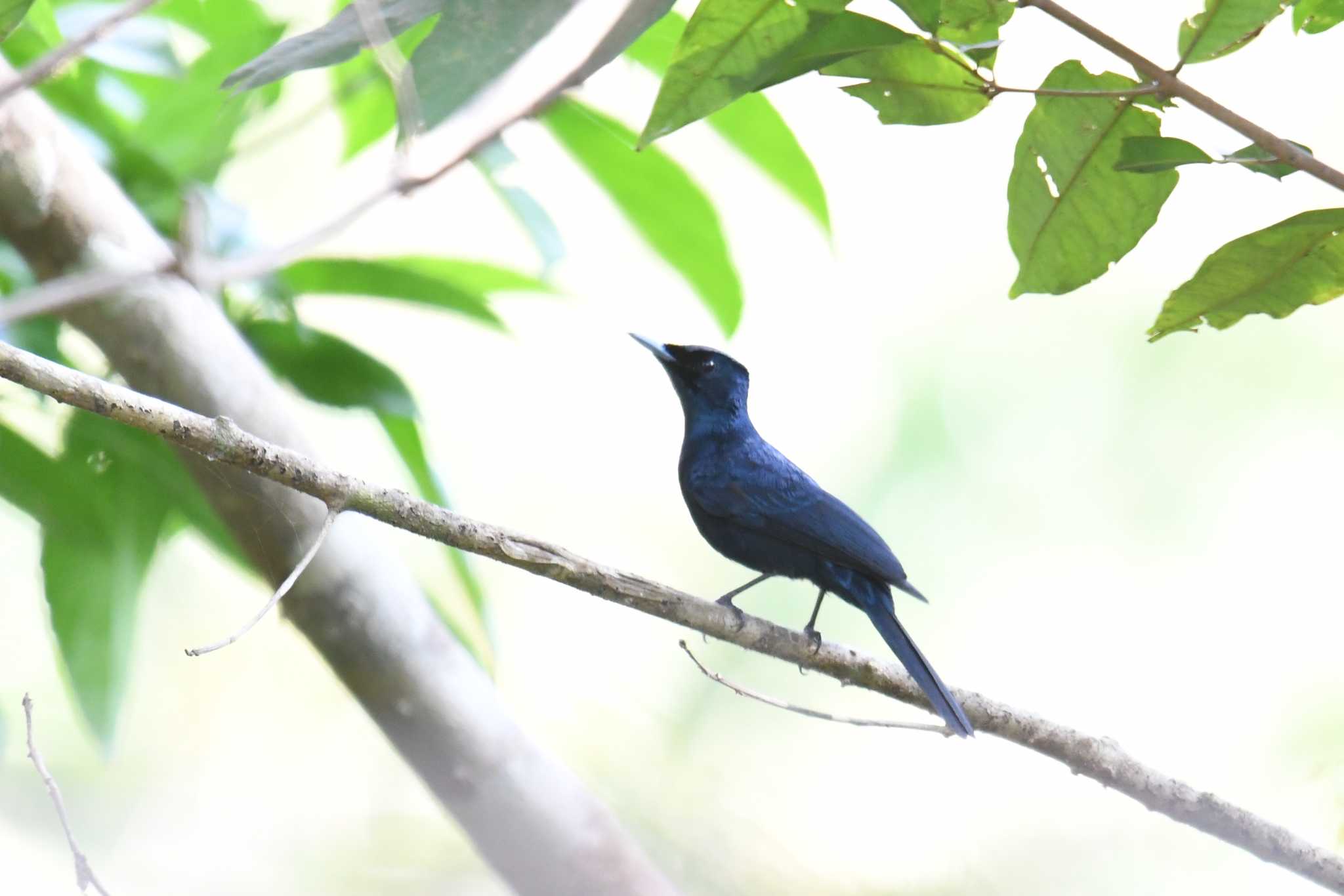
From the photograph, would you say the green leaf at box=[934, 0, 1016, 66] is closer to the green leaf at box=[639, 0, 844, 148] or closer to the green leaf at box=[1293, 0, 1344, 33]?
the green leaf at box=[639, 0, 844, 148]

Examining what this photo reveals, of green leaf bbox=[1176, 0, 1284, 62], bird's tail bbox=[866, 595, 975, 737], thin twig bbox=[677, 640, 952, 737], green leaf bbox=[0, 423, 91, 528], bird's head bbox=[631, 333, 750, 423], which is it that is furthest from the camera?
bird's head bbox=[631, 333, 750, 423]

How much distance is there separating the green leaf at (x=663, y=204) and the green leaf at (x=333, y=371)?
1.99 ft

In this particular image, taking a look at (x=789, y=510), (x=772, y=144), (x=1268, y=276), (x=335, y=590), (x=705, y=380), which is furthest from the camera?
(x=705, y=380)

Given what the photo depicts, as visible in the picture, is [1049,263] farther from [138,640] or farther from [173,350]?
[138,640]

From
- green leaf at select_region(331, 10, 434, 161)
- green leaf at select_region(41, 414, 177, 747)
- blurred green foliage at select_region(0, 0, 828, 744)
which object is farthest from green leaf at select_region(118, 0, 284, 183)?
green leaf at select_region(41, 414, 177, 747)

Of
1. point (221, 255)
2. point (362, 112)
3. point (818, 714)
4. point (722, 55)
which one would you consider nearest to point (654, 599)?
point (818, 714)

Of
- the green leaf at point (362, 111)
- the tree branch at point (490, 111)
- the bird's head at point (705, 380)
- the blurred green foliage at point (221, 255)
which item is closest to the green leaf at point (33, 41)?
the blurred green foliage at point (221, 255)

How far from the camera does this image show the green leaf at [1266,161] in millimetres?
1165

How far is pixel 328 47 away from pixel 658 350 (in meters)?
2.02

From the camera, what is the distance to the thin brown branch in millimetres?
1124

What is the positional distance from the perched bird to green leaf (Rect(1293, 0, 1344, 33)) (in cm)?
121

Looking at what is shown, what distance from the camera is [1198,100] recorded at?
3.79ft

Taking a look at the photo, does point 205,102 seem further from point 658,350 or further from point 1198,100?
point 1198,100

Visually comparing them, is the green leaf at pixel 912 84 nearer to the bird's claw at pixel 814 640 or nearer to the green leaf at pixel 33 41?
the bird's claw at pixel 814 640
